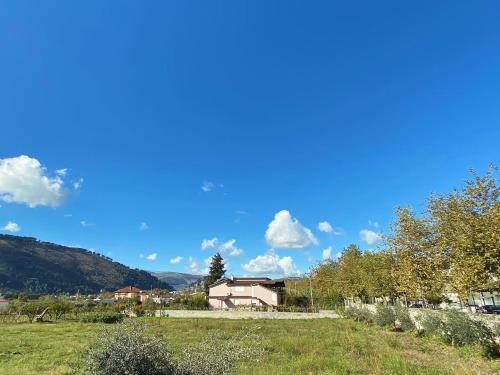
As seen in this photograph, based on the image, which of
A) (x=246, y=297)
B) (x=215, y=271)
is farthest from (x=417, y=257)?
(x=215, y=271)

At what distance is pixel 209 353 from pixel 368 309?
3192 cm

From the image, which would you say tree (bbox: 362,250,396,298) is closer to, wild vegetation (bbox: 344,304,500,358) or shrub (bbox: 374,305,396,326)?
shrub (bbox: 374,305,396,326)

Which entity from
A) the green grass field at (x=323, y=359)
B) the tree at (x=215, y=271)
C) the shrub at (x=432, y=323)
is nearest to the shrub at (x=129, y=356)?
the green grass field at (x=323, y=359)

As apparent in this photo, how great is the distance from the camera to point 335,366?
12.5m

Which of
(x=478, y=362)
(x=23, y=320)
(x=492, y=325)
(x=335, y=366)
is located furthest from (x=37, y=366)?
(x=23, y=320)

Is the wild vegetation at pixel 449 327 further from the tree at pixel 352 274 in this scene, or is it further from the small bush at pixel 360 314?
the tree at pixel 352 274

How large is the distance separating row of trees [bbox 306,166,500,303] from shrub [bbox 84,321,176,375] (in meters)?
15.4

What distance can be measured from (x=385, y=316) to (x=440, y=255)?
7020 millimetres

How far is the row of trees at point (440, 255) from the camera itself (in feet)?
56.3

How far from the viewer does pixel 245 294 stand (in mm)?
72438

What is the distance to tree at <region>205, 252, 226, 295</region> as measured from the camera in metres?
86.9

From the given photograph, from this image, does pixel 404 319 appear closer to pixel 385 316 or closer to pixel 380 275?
pixel 385 316

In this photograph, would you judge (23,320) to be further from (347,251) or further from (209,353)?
(347,251)

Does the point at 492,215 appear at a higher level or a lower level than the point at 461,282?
higher
